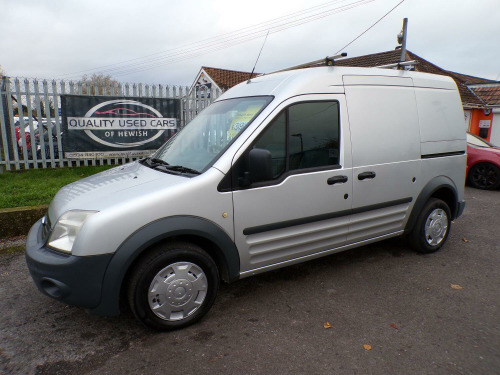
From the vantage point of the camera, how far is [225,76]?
2822 centimetres

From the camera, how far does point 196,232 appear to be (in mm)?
→ 2758

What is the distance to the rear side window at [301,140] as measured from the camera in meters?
3.09

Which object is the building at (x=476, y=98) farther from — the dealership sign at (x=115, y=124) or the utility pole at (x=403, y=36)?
the dealership sign at (x=115, y=124)

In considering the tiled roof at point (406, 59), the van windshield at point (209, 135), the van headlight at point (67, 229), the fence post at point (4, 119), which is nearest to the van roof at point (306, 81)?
the van windshield at point (209, 135)

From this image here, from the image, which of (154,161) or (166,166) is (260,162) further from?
(154,161)

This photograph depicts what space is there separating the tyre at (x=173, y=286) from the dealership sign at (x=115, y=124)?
256 inches

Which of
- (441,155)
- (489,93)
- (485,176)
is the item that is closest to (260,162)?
(441,155)

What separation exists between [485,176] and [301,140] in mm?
7883

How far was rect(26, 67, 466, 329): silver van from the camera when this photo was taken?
8.41 ft

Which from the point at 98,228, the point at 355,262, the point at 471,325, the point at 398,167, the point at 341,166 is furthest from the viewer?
the point at 355,262

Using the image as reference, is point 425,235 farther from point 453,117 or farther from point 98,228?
point 98,228

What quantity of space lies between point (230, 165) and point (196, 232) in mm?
583

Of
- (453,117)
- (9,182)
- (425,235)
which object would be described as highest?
(453,117)

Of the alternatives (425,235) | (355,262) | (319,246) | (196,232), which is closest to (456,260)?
(425,235)
